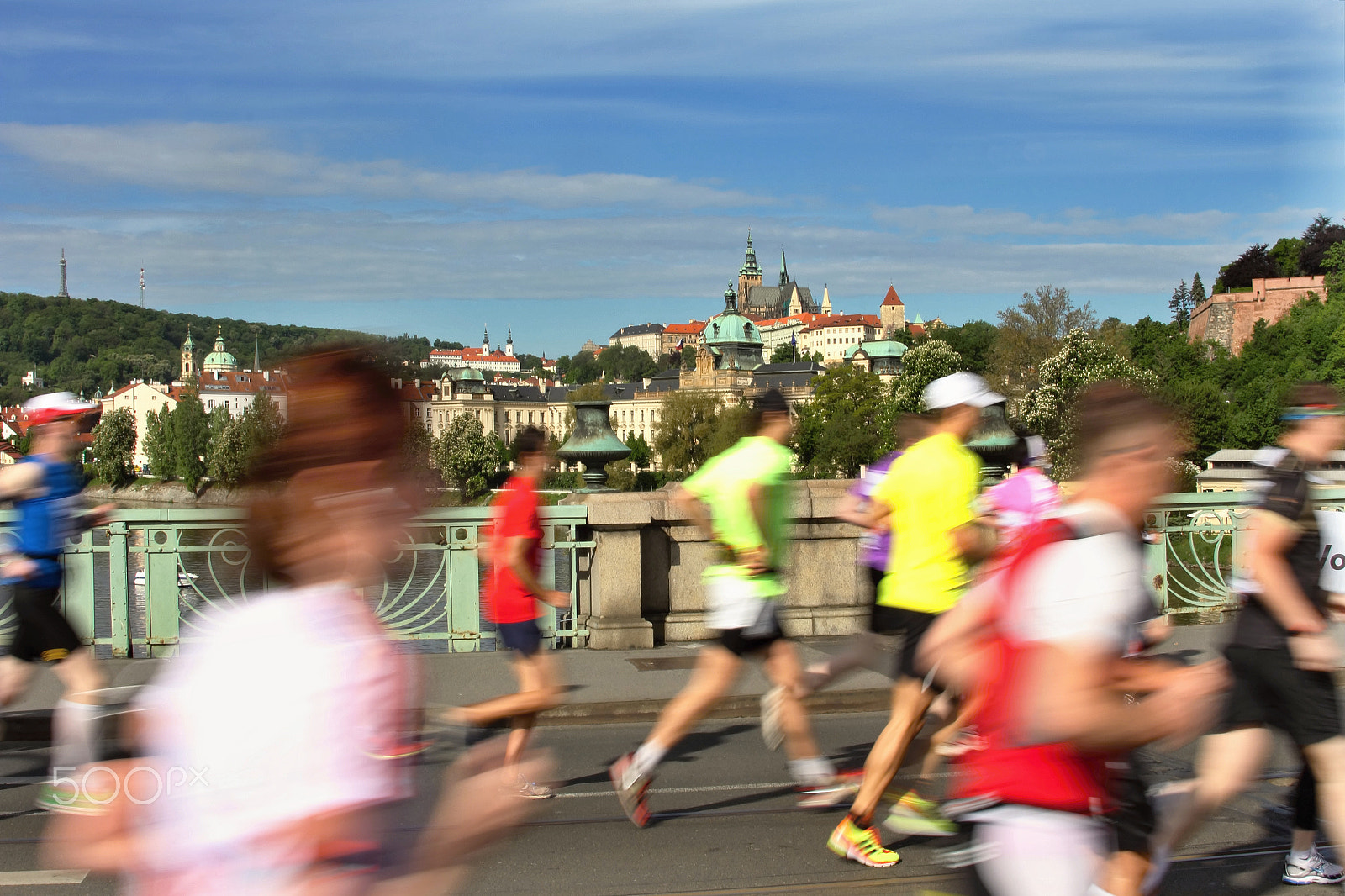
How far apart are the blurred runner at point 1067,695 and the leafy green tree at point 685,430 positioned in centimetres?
10274

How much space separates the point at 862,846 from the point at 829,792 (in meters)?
0.77

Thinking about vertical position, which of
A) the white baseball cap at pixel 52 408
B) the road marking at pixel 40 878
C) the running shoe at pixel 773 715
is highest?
the white baseball cap at pixel 52 408

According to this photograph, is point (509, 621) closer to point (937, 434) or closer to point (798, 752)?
point (798, 752)

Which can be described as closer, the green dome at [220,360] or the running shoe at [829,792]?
the running shoe at [829,792]

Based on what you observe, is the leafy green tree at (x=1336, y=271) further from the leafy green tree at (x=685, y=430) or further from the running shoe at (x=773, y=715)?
the running shoe at (x=773, y=715)

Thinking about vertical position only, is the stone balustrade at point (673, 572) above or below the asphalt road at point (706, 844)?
above

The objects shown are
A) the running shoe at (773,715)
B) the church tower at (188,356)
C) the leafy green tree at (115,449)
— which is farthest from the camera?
the church tower at (188,356)

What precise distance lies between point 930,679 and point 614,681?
12.3 ft

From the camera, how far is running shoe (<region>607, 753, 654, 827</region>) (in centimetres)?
488

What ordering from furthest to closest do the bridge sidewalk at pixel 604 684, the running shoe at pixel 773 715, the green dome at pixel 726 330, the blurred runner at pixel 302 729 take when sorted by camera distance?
the green dome at pixel 726 330 < the bridge sidewalk at pixel 604 684 < the running shoe at pixel 773 715 < the blurred runner at pixel 302 729

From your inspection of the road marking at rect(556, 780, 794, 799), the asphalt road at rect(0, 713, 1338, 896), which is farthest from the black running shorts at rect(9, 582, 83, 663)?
the road marking at rect(556, 780, 794, 799)

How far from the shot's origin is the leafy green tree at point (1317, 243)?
274 ft

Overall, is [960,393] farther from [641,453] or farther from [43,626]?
[641,453]

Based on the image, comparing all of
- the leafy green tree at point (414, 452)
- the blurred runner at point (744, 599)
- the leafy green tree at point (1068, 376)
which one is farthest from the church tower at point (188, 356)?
the leafy green tree at point (414, 452)
